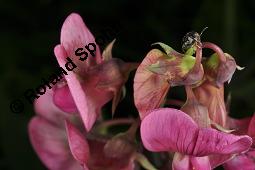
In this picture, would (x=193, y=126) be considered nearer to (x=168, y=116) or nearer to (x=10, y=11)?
(x=168, y=116)

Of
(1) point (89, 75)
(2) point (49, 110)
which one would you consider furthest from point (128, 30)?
(1) point (89, 75)

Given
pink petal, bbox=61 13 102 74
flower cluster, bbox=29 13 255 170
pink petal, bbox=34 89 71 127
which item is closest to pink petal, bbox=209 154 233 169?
flower cluster, bbox=29 13 255 170

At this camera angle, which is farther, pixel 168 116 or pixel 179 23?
pixel 179 23

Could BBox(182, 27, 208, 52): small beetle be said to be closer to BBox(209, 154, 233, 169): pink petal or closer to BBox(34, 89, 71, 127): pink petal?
BBox(209, 154, 233, 169): pink petal

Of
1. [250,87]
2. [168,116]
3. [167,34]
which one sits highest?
[168,116]

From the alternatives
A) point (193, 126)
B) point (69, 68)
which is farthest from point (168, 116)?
point (69, 68)
